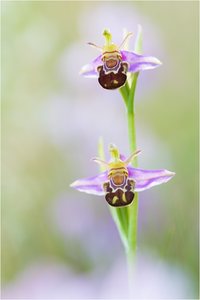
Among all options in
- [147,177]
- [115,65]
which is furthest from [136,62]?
[147,177]

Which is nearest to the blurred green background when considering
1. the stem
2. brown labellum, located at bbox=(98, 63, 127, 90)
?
the stem

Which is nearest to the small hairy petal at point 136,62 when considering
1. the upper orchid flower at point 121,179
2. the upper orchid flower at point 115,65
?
the upper orchid flower at point 115,65

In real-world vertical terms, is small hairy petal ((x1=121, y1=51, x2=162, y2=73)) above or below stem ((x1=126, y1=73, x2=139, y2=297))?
above

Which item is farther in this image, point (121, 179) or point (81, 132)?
point (81, 132)

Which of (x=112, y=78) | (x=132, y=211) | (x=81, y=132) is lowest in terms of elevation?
(x=132, y=211)

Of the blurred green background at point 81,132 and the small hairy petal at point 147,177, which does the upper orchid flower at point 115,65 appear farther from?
the blurred green background at point 81,132

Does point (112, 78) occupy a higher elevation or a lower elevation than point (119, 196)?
higher

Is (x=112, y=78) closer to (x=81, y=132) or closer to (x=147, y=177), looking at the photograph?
(x=147, y=177)

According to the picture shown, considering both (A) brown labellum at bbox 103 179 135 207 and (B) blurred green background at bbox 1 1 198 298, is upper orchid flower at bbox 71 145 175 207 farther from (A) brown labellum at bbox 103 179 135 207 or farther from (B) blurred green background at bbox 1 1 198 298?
(B) blurred green background at bbox 1 1 198 298
